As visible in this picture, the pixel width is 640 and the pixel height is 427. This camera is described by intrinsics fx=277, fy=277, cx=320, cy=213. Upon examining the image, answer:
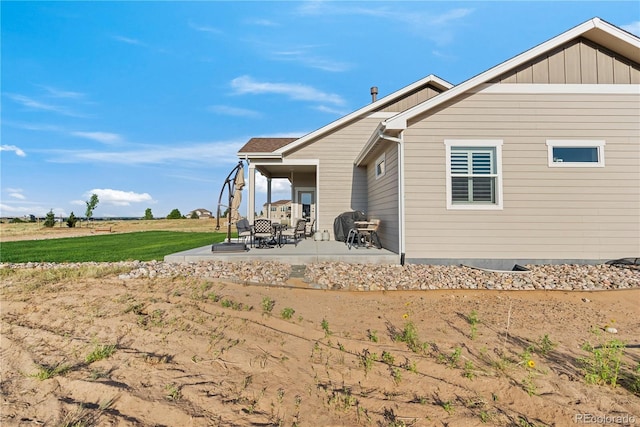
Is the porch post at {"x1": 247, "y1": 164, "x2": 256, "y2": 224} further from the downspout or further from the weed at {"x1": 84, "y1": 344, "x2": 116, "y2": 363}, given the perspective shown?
the weed at {"x1": 84, "y1": 344, "x2": 116, "y2": 363}

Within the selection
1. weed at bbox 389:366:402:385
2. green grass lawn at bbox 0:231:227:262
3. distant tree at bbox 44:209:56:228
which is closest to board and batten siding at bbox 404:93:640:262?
weed at bbox 389:366:402:385

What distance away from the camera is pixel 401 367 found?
238 cm

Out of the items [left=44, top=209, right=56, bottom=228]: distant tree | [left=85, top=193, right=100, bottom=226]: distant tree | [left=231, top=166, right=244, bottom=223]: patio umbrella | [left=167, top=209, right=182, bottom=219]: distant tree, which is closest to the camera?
[left=231, top=166, right=244, bottom=223]: patio umbrella

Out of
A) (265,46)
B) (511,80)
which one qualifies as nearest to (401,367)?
(511,80)

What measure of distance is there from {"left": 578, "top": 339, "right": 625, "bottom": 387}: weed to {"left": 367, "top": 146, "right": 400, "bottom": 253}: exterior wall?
12.9 feet

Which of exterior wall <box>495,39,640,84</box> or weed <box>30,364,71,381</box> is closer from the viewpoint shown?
weed <box>30,364,71,381</box>

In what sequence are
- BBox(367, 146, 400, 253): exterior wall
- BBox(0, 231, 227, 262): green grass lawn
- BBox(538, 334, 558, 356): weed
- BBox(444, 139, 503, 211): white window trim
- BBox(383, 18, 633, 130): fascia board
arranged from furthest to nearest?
1. BBox(0, 231, 227, 262): green grass lawn
2. BBox(367, 146, 400, 253): exterior wall
3. BBox(444, 139, 503, 211): white window trim
4. BBox(383, 18, 633, 130): fascia board
5. BBox(538, 334, 558, 356): weed

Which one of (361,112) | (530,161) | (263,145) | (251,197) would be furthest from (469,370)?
(263,145)

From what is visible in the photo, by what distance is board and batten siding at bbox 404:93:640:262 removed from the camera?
6.12 metres

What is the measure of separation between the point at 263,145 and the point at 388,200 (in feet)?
23.2

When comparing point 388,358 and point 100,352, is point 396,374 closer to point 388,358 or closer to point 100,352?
point 388,358

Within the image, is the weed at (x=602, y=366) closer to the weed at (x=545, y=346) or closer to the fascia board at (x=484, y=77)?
the weed at (x=545, y=346)

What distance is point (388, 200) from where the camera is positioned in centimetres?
734

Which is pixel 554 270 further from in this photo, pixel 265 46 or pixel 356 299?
pixel 265 46
